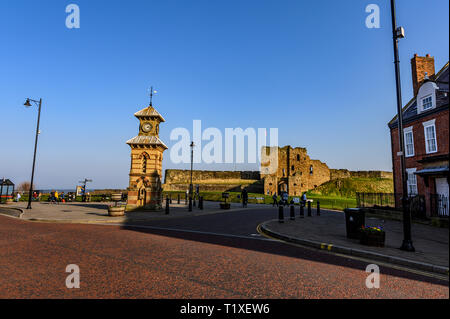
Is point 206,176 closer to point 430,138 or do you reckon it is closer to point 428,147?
point 428,147

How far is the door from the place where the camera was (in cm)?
1258

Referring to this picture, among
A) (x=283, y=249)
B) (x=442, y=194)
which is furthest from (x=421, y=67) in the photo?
(x=283, y=249)

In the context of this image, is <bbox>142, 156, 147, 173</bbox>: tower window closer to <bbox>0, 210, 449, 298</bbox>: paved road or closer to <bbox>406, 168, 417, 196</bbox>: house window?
<bbox>0, 210, 449, 298</bbox>: paved road

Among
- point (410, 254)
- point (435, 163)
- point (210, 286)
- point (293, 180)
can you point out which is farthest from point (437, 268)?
point (293, 180)

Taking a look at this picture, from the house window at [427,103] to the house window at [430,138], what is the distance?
1202 mm

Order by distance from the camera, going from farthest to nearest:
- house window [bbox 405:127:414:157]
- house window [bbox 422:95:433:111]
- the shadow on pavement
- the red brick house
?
1. house window [bbox 405:127:414:157]
2. house window [bbox 422:95:433:111]
3. the red brick house
4. the shadow on pavement

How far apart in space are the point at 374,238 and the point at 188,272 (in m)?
5.56

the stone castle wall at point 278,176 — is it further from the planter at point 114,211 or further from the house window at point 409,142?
the planter at point 114,211

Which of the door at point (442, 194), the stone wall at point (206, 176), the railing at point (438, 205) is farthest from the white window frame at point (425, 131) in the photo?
the stone wall at point (206, 176)

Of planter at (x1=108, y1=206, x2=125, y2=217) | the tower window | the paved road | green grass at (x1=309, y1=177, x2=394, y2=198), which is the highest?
the tower window

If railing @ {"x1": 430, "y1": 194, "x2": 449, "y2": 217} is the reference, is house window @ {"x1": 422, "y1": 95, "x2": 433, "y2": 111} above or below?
above

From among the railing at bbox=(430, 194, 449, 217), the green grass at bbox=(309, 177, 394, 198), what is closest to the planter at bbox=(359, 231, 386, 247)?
the railing at bbox=(430, 194, 449, 217)

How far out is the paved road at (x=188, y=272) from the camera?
3.63 meters

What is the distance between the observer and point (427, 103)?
14492mm
